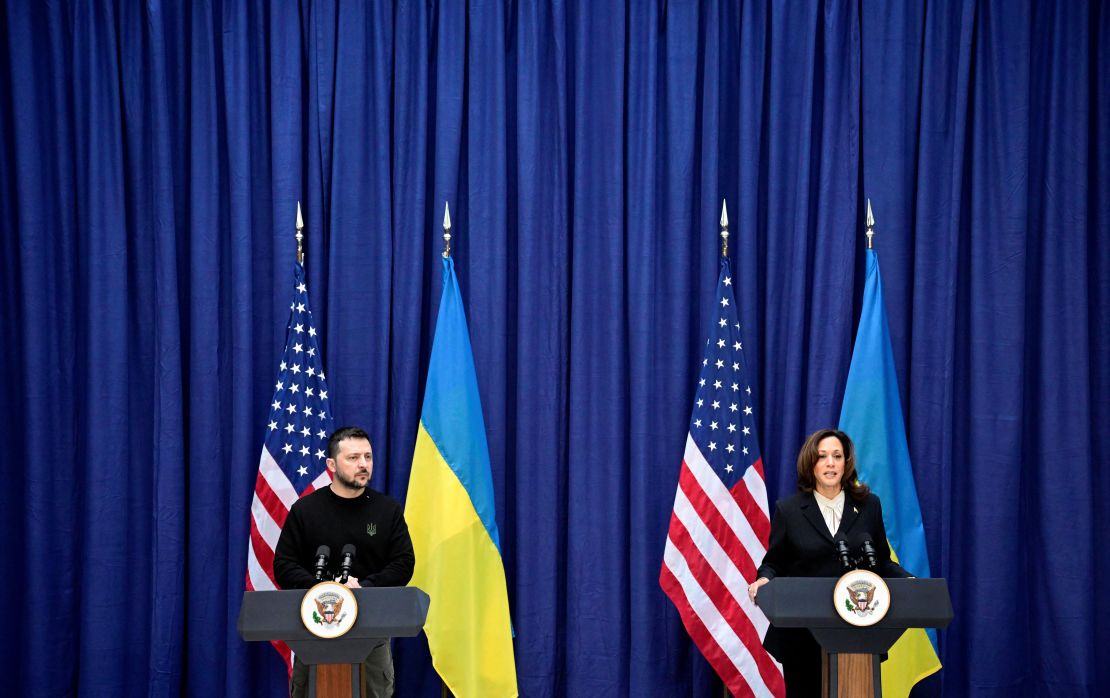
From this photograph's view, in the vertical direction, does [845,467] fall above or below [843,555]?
above

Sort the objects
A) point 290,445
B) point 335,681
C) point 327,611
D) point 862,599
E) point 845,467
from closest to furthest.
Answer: point 327,611
point 862,599
point 335,681
point 845,467
point 290,445

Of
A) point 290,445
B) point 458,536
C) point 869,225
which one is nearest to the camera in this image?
point 458,536

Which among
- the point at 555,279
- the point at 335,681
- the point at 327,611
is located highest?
the point at 555,279

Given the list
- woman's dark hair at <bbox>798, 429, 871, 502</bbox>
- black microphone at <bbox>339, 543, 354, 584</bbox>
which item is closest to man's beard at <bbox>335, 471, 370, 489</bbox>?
black microphone at <bbox>339, 543, 354, 584</bbox>

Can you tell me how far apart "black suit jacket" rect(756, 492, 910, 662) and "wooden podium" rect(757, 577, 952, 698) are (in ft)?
0.98

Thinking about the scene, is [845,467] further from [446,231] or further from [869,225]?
[446,231]

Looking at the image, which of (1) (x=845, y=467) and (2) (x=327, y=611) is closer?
(2) (x=327, y=611)

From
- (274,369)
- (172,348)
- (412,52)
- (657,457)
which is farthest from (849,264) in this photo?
(172,348)

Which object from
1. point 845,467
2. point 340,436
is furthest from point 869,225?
point 340,436

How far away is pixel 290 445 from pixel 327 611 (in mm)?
1620

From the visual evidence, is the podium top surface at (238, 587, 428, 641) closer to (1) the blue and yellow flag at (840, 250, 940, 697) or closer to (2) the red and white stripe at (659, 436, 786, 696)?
(2) the red and white stripe at (659, 436, 786, 696)

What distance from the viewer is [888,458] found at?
488cm

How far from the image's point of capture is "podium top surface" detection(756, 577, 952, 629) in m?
3.65

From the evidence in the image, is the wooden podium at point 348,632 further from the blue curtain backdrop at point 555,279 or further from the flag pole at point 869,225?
the flag pole at point 869,225
